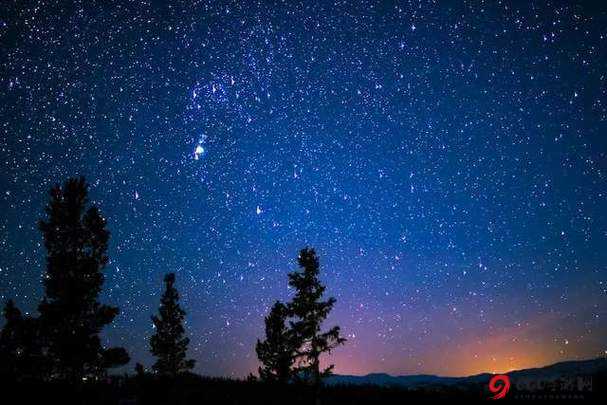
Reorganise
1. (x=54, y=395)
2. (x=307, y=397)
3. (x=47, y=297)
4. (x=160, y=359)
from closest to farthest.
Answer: (x=54, y=395) < (x=47, y=297) < (x=307, y=397) < (x=160, y=359)

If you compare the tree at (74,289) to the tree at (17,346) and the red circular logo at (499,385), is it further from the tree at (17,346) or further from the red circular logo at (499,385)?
the red circular logo at (499,385)

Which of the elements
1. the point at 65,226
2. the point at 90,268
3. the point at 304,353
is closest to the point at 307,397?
the point at 304,353

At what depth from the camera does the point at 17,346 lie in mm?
30406

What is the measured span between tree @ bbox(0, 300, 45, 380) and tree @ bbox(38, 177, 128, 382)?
7.25 ft

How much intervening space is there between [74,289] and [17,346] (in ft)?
49.0

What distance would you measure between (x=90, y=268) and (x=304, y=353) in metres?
13.4

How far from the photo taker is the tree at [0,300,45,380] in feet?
75.9

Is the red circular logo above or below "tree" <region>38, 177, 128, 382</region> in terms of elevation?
below

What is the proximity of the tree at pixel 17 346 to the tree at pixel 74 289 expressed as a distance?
221 cm

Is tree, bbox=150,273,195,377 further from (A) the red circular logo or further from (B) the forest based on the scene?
(A) the red circular logo

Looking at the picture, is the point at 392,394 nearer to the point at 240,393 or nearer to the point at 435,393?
the point at 435,393

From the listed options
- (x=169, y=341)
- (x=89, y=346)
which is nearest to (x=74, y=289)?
(x=89, y=346)

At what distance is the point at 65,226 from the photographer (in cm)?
2120

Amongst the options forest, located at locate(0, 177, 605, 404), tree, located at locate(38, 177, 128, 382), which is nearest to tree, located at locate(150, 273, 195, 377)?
forest, located at locate(0, 177, 605, 404)
